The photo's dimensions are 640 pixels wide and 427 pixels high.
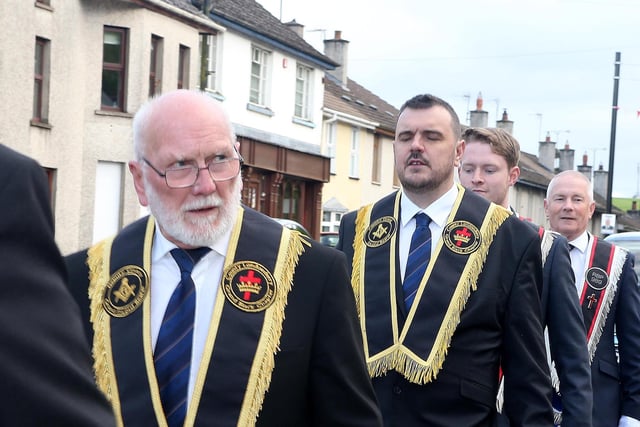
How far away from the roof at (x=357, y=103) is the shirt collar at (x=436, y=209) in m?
34.5

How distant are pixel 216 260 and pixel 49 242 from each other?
5.94 ft

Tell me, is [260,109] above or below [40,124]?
above

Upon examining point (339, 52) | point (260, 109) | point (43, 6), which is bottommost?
point (260, 109)

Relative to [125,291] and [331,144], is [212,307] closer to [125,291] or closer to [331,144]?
[125,291]

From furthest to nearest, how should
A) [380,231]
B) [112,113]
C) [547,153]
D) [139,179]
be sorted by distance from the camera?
[547,153] < [112,113] < [380,231] < [139,179]

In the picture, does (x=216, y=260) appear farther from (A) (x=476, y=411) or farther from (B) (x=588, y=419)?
(B) (x=588, y=419)

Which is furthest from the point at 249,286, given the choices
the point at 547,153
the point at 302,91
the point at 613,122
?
the point at 547,153

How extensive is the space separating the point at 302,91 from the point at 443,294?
1289 inches

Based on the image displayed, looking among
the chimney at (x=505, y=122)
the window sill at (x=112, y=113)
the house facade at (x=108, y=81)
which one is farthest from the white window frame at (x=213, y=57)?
the chimney at (x=505, y=122)

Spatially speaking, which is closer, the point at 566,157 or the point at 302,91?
the point at 302,91

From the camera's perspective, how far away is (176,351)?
10.9 ft

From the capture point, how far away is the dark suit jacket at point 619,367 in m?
6.50

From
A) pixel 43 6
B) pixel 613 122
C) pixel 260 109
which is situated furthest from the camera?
pixel 613 122

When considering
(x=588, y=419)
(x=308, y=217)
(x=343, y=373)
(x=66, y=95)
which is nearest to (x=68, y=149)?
(x=66, y=95)
